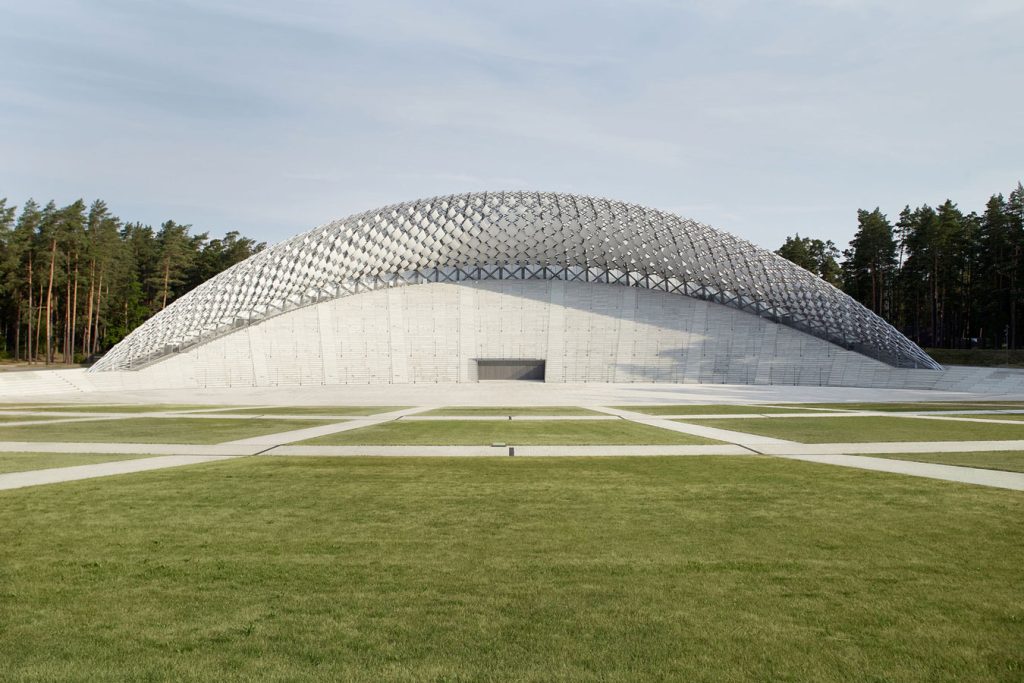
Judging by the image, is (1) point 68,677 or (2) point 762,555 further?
(2) point 762,555

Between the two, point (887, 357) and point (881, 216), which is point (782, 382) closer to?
point (887, 357)

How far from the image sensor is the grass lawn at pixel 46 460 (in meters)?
10.9

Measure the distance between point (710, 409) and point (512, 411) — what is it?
25.6ft

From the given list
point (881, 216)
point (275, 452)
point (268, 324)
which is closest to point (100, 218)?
point (268, 324)

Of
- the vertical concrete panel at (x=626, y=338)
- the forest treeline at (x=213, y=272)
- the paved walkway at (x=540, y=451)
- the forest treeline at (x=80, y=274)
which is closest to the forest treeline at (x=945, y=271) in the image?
the forest treeline at (x=213, y=272)

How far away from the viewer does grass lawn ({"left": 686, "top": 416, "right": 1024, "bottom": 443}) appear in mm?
15248

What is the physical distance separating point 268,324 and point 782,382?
39.6m

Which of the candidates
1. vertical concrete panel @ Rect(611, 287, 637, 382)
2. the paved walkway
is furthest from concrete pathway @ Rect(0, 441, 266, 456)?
vertical concrete panel @ Rect(611, 287, 637, 382)

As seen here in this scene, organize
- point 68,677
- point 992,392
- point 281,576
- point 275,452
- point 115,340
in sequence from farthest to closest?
point 115,340 → point 992,392 → point 275,452 → point 281,576 → point 68,677

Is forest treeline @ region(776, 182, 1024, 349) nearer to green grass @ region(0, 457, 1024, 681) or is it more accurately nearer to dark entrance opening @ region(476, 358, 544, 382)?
dark entrance opening @ region(476, 358, 544, 382)

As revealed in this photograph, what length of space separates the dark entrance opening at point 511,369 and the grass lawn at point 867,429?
30.9 metres

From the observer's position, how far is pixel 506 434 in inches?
636

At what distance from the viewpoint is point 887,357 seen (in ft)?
159

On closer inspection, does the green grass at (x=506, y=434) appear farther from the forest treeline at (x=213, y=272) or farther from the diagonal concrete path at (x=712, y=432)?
the forest treeline at (x=213, y=272)
